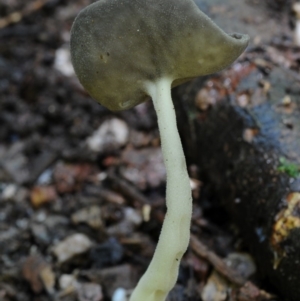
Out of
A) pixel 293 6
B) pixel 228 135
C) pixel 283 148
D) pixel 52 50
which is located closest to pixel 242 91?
pixel 228 135

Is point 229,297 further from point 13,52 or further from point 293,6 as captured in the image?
point 13,52

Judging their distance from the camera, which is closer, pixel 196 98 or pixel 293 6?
pixel 196 98

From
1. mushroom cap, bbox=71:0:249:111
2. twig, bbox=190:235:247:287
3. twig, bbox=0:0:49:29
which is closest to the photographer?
mushroom cap, bbox=71:0:249:111

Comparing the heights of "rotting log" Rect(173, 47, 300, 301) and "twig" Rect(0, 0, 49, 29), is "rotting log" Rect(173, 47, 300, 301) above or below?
above

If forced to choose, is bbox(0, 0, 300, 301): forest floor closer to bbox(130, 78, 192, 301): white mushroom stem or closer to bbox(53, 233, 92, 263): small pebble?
bbox(53, 233, 92, 263): small pebble

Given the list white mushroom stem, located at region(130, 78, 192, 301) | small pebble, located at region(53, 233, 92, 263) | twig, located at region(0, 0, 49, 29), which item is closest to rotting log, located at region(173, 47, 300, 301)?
white mushroom stem, located at region(130, 78, 192, 301)

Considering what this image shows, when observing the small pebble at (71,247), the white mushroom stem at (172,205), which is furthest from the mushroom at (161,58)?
the small pebble at (71,247)
